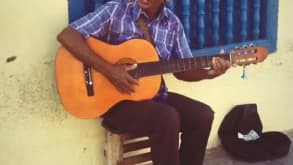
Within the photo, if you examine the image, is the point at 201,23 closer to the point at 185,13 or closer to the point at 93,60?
the point at 185,13

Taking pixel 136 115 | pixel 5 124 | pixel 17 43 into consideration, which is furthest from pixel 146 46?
pixel 5 124

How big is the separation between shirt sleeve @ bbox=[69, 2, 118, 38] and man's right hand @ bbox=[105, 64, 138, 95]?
235mm

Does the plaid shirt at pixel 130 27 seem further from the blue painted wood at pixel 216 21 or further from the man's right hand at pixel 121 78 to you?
the blue painted wood at pixel 216 21

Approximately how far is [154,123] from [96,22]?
2.16 feet

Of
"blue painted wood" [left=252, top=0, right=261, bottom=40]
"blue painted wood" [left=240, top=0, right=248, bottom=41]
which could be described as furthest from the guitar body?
"blue painted wood" [left=252, top=0, right=261, bottom=40]

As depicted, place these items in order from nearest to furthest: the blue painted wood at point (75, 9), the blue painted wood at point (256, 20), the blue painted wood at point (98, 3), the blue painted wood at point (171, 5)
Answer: the blue painted wood at point (75, 9) → the blue painted wood at point (98, 3) → the blue painted wood at point (171, 5) → the blue painted wood at point (256, 20)

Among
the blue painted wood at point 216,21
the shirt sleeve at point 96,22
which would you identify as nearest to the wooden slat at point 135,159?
the shirt sleeve at point 96,22

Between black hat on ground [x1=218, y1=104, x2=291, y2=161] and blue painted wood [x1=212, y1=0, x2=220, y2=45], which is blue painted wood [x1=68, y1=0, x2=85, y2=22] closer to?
blue painted wood [x1=212, y1=0, x2=220, y2=45]

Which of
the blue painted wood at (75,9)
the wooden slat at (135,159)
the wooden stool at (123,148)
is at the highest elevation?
the blue painted wood at (75,9)

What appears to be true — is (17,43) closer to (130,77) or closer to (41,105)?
(41,105)

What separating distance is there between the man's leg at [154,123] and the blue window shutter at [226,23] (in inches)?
36.8

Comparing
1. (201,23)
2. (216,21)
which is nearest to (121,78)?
(201,23)

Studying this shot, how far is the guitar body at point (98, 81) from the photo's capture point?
2.83 meters

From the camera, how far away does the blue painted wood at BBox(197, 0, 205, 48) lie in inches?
143
